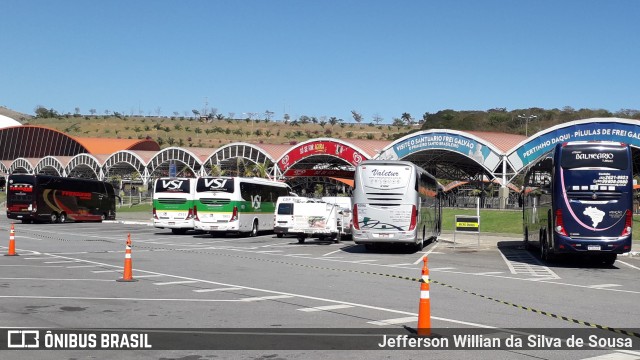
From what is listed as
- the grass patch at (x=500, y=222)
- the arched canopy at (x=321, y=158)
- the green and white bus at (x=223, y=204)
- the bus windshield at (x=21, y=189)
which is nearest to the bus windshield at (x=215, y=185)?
the green and white bus at (x=223, y=204)

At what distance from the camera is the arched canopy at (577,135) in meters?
46.1

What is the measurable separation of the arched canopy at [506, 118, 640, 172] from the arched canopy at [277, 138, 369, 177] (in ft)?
38.7

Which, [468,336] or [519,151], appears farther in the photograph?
[519,151]

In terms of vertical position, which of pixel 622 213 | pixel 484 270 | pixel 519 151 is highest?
pixel 519 151

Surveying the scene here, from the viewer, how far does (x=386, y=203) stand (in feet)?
90.6

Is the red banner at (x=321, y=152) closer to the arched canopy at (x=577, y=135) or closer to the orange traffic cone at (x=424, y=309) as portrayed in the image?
the arched canopy at (x=577, y=135)

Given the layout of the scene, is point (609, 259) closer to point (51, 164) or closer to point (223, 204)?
point (223, 204)

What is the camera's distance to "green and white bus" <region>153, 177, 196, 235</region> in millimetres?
40969

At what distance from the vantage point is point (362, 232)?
27.9 metres

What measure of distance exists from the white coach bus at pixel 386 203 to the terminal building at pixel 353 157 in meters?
24.2

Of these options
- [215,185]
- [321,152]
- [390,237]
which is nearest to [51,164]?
[321,152]

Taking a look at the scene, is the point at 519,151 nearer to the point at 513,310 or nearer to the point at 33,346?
the point at 513,310

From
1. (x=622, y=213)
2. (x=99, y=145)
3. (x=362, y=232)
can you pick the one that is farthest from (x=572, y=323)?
(x=99, y=145)

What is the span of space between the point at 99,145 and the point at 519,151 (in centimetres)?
7734
